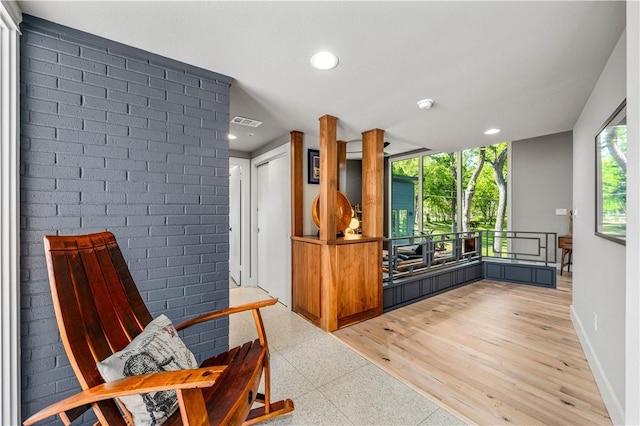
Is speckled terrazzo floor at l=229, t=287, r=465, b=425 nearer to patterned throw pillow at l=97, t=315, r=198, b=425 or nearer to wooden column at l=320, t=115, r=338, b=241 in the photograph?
patterned throw pillow at l=97, t=315, r=198, b=425

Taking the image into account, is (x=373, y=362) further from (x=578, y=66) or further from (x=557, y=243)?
(x=557, y=243)

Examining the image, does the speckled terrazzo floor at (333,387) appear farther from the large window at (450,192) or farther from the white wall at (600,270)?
the large window at (450,192)

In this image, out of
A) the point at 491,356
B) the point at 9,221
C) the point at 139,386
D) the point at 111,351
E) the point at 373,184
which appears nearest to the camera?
the point at 139,386

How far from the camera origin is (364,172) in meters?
3.35

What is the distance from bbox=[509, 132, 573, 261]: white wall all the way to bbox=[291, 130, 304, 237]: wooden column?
4.77 metres

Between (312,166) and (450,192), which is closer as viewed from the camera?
(312,166)

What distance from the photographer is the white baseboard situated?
1526 mm

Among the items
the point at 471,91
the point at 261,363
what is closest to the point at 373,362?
the point at 261,363

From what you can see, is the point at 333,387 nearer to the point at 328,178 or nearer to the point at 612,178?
the point at 328,178

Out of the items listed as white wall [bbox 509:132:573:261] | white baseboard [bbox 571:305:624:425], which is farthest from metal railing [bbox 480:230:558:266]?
white baseboard [bbox 571:305:624:425]

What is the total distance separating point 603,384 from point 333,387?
1771mm

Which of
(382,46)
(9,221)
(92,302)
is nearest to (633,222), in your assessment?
(382,46)

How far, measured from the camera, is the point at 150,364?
1.10 m

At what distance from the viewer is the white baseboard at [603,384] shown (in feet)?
5.01
